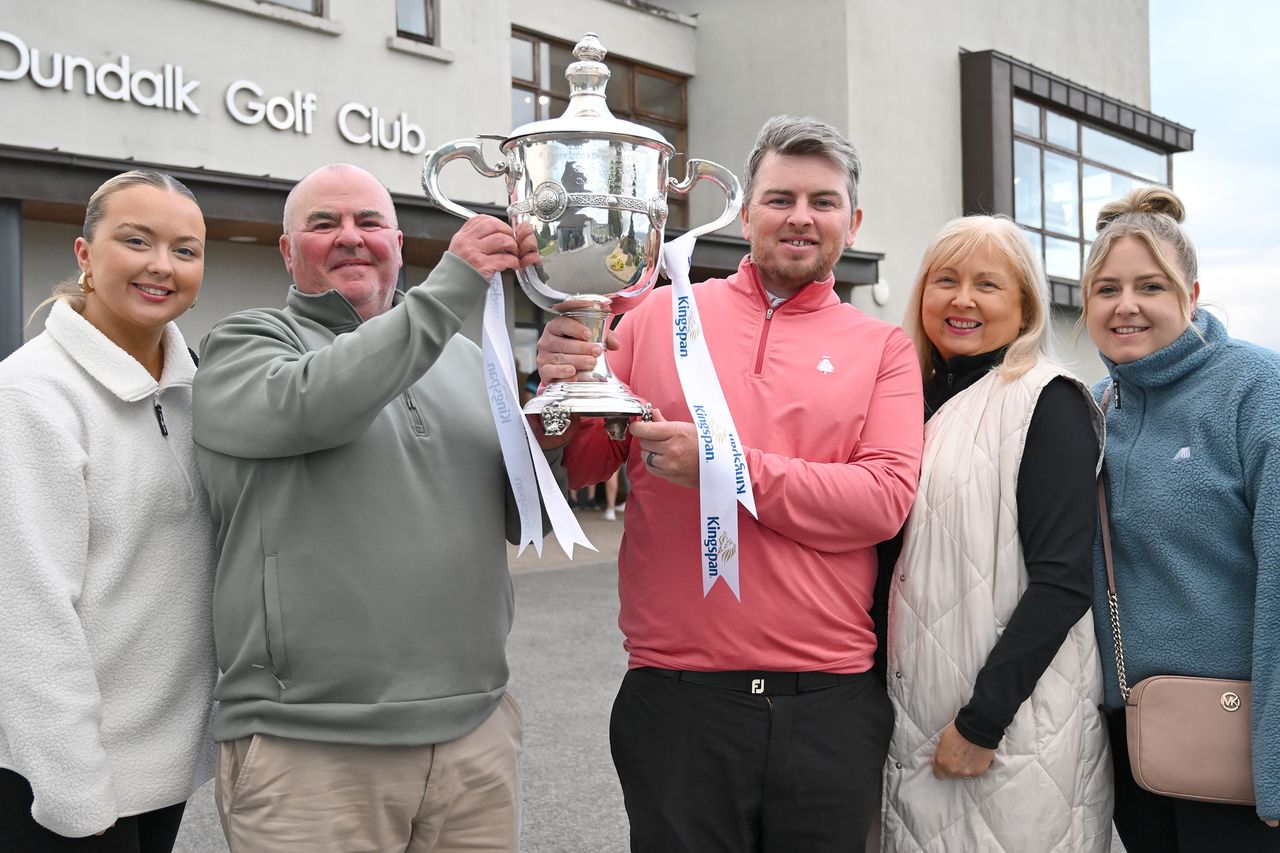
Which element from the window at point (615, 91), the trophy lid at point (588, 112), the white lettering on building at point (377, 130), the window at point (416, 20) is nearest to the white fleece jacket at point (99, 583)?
the trophy lid at point (588, 112)

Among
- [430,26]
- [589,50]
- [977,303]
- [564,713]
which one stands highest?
[430,26]

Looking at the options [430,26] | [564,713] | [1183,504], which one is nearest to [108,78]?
[430,26]

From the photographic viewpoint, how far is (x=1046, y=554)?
2186 millimetres

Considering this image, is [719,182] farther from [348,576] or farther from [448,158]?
[348,576]

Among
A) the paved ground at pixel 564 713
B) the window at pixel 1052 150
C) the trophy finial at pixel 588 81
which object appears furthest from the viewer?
the window at pixel 1052 150

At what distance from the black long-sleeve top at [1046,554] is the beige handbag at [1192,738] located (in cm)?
22

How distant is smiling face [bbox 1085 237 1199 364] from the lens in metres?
2.28

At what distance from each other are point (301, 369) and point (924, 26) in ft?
49.9

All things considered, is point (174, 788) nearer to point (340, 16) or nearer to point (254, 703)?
point (254, 703)

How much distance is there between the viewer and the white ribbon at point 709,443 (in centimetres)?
210

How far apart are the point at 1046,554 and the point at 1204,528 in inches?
12.2

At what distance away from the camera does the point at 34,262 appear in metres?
9.11

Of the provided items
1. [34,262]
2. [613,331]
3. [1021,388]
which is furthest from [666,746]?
[34,262]

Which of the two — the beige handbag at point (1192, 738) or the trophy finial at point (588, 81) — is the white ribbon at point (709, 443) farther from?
the beige handbag at point (1192, 738)
